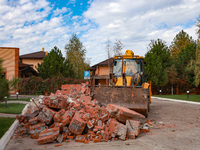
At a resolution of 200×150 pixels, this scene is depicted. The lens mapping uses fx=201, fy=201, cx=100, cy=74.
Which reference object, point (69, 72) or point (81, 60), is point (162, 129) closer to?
point (69, 72)

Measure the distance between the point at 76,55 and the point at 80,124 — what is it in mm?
38905

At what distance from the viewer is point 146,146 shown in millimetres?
5859

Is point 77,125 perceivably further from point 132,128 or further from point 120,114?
point 132,128

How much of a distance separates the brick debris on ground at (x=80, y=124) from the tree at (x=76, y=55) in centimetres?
3227

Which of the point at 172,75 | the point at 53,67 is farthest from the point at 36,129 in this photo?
the point at 172,75

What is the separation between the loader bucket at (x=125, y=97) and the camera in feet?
27.7

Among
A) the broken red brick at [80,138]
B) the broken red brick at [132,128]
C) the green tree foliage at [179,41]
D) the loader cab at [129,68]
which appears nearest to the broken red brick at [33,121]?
the broken red brick at [80,138]

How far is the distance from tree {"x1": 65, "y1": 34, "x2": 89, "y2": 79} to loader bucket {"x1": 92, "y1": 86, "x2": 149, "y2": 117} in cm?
3109

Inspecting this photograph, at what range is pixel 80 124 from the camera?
664 centimetres

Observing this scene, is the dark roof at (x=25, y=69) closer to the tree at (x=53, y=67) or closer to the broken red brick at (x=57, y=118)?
the tree at (x=53, y=67)

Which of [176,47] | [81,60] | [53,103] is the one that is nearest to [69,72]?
[81,60]

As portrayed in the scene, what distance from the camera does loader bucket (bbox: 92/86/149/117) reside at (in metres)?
8.45

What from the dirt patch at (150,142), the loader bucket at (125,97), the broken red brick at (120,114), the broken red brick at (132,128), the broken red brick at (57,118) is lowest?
the dirt patch at (150,142)

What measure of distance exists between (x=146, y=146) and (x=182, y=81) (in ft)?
94.3
